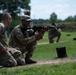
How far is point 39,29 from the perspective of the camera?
10633 millimetres

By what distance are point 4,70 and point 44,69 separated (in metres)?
0.92

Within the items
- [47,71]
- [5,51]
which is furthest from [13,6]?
[47,71]

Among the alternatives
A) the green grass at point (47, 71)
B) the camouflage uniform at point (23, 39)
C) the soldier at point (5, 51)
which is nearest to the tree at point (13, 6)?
the camouflage uniform at point (23, 39)

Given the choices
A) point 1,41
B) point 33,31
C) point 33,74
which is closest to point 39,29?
point 33,31

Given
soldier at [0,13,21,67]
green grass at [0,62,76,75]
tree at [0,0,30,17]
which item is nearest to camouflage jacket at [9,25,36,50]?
soldier at [0,13,21,67]

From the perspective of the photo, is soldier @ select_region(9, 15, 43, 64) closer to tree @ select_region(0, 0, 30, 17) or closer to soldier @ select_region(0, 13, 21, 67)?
soldier @ select_region(0, 13, 21, 67)

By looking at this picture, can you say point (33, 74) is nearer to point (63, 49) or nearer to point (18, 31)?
point (18, 31)

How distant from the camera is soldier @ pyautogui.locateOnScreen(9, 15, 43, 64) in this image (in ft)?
34.2

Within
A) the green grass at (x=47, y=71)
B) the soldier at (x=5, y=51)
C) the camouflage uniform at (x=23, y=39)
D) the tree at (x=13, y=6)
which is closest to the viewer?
the green grass at (x=47, y=71)

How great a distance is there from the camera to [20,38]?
34.2 ft

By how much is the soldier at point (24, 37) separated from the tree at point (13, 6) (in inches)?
2385

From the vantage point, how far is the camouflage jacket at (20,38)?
34.1ft

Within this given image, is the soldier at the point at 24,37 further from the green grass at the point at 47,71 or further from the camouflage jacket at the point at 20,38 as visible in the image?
the green grass at the point at 47,71

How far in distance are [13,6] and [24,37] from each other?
64.7 metres
